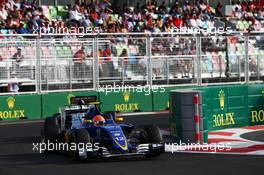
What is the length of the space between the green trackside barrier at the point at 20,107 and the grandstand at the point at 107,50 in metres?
0.32

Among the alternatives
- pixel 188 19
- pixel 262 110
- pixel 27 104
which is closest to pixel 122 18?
pixel 188 19

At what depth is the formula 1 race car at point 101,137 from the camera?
12.9 meters

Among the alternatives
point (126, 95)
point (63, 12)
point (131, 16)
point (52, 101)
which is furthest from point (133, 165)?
point (131, 16)

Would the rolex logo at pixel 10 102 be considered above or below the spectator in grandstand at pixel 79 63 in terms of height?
below

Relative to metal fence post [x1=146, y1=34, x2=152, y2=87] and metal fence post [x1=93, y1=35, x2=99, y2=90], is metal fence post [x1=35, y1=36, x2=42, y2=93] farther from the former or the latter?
metal fence post [x1=146, y1=34, x2=152, y2=87]

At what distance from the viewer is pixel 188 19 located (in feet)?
105

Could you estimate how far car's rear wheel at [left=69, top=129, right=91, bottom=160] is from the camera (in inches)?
507

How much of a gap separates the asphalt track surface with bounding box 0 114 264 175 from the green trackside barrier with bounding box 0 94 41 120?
7083 mm

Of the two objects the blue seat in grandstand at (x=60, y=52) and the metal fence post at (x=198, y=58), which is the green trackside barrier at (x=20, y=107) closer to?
the blue seat in grandstand at (x=60, y=52)

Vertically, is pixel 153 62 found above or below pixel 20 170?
A: above

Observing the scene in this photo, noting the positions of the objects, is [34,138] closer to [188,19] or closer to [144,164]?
[144,164]

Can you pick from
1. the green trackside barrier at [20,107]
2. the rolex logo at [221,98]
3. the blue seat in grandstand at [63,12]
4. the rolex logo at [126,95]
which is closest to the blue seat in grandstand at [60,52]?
the green trackside barrier at [20,107]

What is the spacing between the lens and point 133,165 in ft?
40.7

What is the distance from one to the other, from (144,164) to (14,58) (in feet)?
34.3
